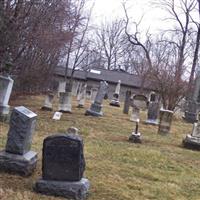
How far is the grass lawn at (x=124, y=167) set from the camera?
7.21 metres

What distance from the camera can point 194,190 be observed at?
830cm

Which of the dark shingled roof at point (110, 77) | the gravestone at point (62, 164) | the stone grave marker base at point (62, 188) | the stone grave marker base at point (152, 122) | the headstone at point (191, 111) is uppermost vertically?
the dark shingled roof at point (110, 77)

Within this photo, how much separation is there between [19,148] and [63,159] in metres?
0.95

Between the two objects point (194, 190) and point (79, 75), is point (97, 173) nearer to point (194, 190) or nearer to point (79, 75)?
point (194, 190)

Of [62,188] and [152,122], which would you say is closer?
[62,188]

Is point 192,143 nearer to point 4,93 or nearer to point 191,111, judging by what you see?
point 4,93

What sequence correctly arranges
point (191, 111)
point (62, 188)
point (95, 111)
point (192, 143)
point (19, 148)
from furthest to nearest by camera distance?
1. point (191, 111)
2. point (95, 111)
3. point (192, 143)
4. point (19, 148)
5. point (62, 188)

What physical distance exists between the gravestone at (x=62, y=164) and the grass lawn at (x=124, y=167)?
224 millimetres

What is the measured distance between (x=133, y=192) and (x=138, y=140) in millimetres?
5595

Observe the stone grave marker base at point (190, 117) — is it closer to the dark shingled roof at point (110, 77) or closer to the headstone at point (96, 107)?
the headstone at point (96, 107)

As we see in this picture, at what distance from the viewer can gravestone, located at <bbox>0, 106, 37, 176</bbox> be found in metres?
7.34

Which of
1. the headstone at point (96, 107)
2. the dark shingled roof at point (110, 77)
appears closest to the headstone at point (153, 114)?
the headstone at point (96, 107)

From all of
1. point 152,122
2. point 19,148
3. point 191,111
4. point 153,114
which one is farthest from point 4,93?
point 191,111

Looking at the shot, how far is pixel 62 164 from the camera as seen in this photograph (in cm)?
679
